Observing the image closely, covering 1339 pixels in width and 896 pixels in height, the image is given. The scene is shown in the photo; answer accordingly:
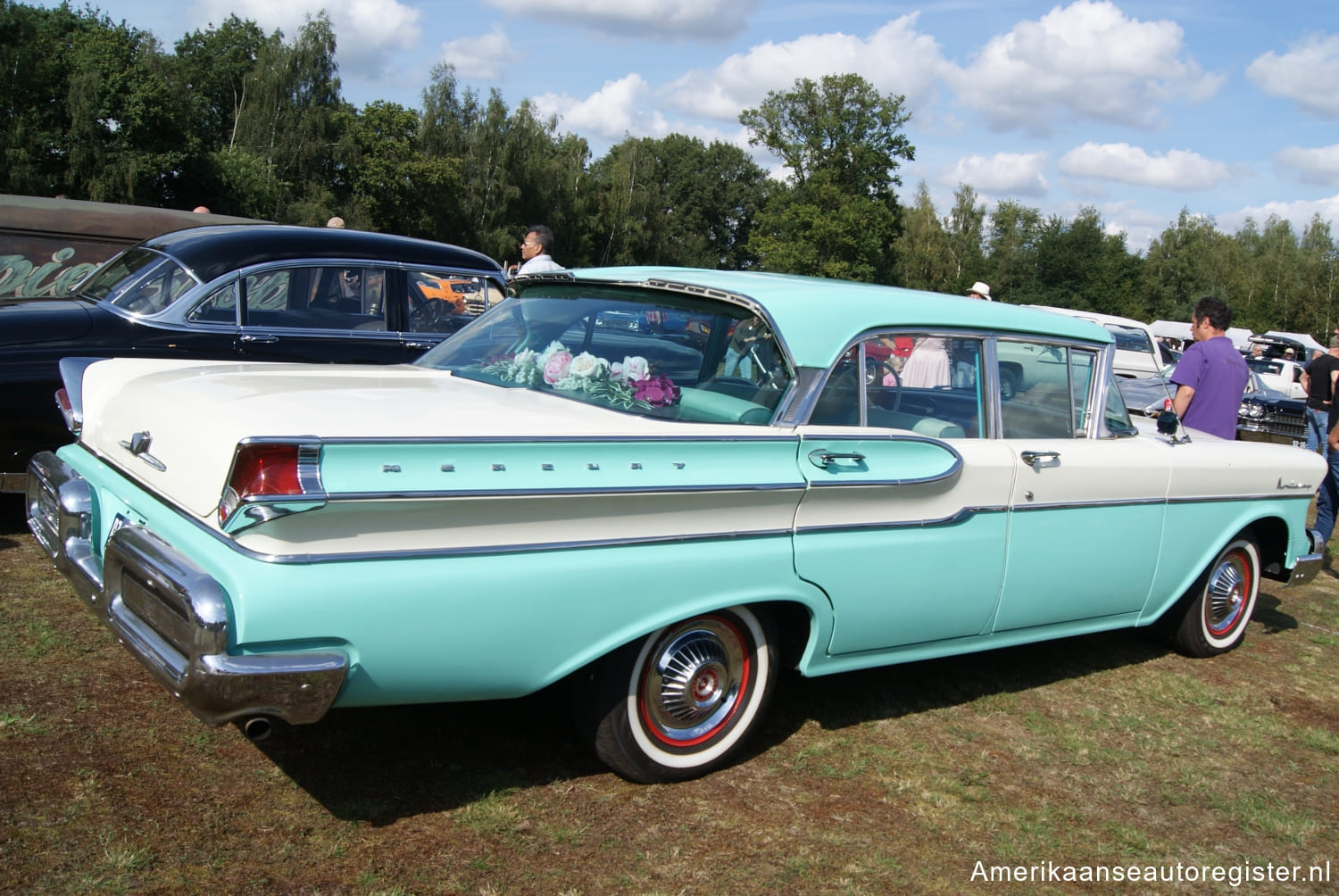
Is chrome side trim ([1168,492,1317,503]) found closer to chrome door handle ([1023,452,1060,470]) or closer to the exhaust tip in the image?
chrome door handle ([1023,452,1060,470])

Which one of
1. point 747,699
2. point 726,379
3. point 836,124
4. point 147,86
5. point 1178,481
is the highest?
point 836,124

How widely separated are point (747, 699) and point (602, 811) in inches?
→ 24.5

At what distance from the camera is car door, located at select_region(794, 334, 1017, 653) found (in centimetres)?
346

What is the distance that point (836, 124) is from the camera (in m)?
61.1

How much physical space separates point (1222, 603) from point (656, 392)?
3503mm

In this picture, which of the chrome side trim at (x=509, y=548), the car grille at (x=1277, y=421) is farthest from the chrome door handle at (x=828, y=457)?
the car grille at (x=1277, y=421)

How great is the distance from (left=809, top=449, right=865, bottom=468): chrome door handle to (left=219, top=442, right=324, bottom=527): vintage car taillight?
1581 millimetres

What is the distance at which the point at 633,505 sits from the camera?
2.99 m

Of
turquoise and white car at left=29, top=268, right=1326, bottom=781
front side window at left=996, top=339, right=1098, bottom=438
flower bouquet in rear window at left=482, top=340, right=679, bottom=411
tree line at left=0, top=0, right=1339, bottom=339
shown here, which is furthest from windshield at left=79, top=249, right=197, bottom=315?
tree line at left=0, top=0, right=1339, bottom=339

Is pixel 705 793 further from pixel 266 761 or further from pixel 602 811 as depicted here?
pixel 266 761

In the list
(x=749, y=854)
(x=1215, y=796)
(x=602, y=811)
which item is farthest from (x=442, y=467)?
(x=1215, y=796)

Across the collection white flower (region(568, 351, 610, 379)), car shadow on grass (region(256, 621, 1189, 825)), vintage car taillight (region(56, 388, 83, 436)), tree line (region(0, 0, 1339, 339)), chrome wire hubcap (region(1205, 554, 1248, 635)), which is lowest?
car shadow on grass (region(256, 621, 1189, 825))

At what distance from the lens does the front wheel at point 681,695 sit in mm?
3158

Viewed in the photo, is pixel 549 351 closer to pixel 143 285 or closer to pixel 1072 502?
pixel 1072 502
